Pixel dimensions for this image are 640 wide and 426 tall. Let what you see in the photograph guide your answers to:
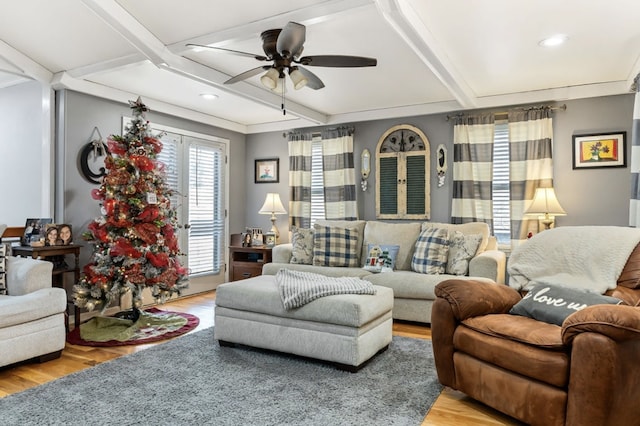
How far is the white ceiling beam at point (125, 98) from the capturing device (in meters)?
4.18

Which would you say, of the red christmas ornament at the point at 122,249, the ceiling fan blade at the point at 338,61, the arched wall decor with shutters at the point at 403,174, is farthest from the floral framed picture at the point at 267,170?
the ceiling fan blade at the point at 338,61

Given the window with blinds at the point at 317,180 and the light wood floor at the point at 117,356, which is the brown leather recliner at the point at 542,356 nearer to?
the light wood floor at the point at 117,356

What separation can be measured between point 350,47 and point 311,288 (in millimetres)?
1885

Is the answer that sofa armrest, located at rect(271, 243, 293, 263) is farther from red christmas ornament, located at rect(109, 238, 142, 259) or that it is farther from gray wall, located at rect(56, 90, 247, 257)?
gray wall, located at rect(56, 90, 247, 257)

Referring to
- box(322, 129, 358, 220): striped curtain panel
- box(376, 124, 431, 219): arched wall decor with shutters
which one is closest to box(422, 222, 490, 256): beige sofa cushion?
box(376, 124, 431, 219): arched wall decor with shutters

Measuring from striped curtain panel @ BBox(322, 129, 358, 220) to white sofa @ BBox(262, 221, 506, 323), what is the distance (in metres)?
0.45

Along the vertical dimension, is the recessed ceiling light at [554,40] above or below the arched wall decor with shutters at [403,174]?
above

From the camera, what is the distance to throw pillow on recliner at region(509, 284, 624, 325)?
2416mm

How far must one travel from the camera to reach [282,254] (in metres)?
5.28

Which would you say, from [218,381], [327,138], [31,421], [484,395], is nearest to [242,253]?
[327,138]

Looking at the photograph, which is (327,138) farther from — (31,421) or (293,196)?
(31,421)

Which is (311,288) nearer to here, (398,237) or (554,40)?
(398,237)

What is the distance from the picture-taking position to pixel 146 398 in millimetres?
2568

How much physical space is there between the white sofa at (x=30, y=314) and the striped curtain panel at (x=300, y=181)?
3.31 metres
